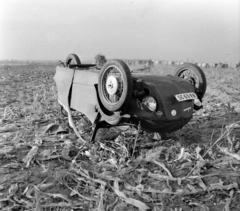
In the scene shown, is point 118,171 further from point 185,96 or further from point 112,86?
point 185,96

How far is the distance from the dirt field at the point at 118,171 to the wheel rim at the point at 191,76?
3.29 feet

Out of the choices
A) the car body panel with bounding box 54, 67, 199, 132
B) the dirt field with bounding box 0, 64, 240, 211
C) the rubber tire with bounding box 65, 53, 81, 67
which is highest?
the rubber tire with bounding box 65, 53, 81, 67

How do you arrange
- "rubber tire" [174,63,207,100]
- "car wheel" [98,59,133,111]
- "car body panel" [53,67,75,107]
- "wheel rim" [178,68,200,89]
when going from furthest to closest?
"car body panel" [53,67,75,107] → "wheel rim" [178,68,200,89] → "rubber tire" [174,63,207,100] → "car wheel" [98,59,133,111]

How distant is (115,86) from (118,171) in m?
1.18

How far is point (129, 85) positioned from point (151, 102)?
48cm

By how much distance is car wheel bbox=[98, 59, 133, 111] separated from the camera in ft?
10.6

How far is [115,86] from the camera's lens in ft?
11.2

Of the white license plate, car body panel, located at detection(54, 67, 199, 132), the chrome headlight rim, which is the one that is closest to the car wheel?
car body panel, located at detection(54, 67, 199, 132)

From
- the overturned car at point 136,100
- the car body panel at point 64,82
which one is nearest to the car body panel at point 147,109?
the overturned car at point 136,100

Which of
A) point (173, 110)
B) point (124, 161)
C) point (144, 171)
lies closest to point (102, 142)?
point (124, 161)

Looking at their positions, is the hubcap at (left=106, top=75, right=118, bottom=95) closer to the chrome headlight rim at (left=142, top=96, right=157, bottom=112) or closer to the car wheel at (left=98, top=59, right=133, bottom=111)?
the car wheel at (left=98, top=59, right=133, bottom=111)

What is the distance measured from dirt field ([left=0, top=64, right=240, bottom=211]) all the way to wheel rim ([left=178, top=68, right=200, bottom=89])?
1.00 metres

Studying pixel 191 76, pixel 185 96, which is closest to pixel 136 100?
pixel 185 96

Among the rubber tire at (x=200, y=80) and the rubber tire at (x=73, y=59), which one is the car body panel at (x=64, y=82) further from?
the rubber tire at (x=200, y=80)
